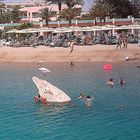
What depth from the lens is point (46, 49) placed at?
70.5 metres

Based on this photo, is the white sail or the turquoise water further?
the white sail

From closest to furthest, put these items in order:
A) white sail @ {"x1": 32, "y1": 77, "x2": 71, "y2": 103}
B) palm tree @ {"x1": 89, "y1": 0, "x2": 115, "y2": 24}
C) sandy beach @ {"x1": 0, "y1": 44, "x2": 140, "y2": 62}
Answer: white sail @ {"x1": 32, "y1": 77, "x2": 71, "y2": 103}
sandy beach @ {"x1": 0, "y1": 44, "x2": 140, "y2": 62}
palm tree @ {"x1": 89, "y1": 0, "x2": 115, "y2": 24}

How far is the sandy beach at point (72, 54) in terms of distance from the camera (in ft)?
211

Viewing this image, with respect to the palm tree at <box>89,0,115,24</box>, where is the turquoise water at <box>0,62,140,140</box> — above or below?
below

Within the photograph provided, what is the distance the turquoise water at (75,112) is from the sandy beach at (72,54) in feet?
44.8

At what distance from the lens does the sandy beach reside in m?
64.2

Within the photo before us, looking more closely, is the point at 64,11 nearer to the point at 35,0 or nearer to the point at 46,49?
the point at 46,49

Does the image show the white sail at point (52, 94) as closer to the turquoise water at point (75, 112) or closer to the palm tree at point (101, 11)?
the turquoise water at point (75, 112)

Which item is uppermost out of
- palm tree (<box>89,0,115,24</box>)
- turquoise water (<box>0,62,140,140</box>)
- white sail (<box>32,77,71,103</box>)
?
palm tree (<box>89,0,115,24</box>)

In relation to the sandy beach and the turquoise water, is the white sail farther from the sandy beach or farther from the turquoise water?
the sandy beach

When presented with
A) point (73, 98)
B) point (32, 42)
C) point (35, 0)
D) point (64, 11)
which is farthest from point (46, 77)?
point (35, 0)

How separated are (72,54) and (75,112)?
119ft

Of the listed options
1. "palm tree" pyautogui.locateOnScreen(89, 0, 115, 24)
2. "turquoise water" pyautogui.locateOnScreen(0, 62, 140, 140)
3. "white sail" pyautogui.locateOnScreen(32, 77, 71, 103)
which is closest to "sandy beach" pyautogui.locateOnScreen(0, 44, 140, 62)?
"turquoise water" pyautogui.locateOnScreen(0, 62, 140, 140)

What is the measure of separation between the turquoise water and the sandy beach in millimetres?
13655
